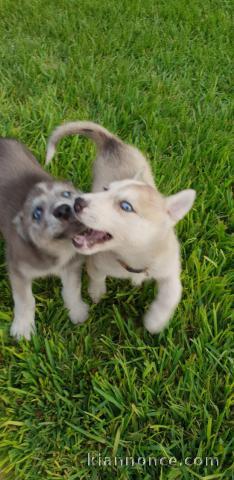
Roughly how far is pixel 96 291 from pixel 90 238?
74 centimetres

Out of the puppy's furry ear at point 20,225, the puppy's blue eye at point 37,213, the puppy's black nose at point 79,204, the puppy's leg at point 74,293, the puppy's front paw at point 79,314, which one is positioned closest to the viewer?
the puppy's black nose at point 79,204

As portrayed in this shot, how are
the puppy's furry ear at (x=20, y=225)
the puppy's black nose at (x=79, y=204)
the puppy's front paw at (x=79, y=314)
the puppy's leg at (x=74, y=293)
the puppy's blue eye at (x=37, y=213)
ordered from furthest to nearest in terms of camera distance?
the puppy's front paw at (x=79, y=314), the puppy's leg at (x=74, y=293), the puppy's furry ear at (x=20, y=225), the puppy's blue eye at (x=37, y=213), the puppy's black nose at (x=79, y=204)

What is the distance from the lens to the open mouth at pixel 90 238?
2.33m

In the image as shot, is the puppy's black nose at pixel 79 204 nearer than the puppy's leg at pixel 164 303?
Yes

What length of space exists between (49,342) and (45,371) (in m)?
Answer: 0.17

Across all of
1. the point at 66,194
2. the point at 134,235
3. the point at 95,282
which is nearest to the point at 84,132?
the point at 66,194

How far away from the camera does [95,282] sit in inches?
117

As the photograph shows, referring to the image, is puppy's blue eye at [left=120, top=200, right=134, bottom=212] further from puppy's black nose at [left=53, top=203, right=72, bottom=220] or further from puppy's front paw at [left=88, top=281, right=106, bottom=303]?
puppy's front paw at [left=88, top=281, right=106, bottom=303]

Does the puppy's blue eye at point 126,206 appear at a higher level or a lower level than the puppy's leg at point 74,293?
higher

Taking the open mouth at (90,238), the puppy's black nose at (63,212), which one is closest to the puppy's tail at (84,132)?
the puppy's black nose at (63,212)

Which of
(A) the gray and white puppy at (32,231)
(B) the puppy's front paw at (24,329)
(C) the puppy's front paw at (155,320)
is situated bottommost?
(B) the puppy's front paw at (24,329)

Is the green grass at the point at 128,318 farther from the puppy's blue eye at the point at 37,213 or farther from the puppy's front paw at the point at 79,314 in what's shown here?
the puppy's blue eye at the point at 37,213

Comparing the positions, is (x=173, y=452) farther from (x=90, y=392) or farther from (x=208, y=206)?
(x=208, y=206)

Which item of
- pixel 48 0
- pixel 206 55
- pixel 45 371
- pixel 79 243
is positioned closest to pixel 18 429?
pixel 45 371
